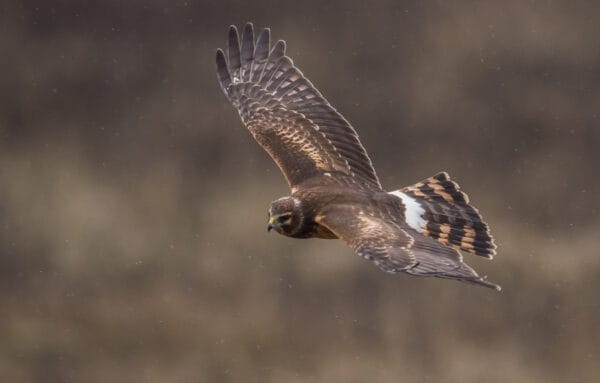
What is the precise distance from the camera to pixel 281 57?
26.6ft

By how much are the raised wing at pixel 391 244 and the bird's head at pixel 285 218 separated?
150 mm

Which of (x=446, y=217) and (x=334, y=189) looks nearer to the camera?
(x=334, y=189)

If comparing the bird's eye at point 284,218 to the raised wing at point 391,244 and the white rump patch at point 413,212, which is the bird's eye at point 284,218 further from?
the white rump patch at point 413,212

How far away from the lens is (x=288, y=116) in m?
7.85

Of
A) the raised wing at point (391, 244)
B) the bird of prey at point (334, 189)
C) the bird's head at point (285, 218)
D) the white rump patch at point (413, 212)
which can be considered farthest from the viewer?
the white rump patch at point (413, 212)

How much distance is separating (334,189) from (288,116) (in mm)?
852

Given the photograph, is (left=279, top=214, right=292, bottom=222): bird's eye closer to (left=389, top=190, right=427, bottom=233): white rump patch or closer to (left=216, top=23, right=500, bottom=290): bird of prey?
(left=216, top=23, right=500, bottom=290): bird of prey

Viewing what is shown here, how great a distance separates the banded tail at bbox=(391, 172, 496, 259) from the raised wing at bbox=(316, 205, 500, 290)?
1.16 feet

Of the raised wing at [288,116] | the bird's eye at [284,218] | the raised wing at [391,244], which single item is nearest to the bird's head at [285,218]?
the bird's eye at [284,218]

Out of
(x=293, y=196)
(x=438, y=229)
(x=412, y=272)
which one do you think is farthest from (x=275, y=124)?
(x=412, y=272)

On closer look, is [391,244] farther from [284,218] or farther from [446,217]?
[446,217]

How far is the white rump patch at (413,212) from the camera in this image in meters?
7.00

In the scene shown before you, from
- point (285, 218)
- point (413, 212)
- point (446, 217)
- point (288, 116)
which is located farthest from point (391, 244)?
point (288, 116)

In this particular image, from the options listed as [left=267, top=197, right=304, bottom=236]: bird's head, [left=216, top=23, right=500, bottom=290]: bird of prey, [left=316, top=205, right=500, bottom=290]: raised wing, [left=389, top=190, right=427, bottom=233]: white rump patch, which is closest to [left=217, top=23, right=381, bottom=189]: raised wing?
[left=216, top=23, right=500, bottom=290]: bird of prey
